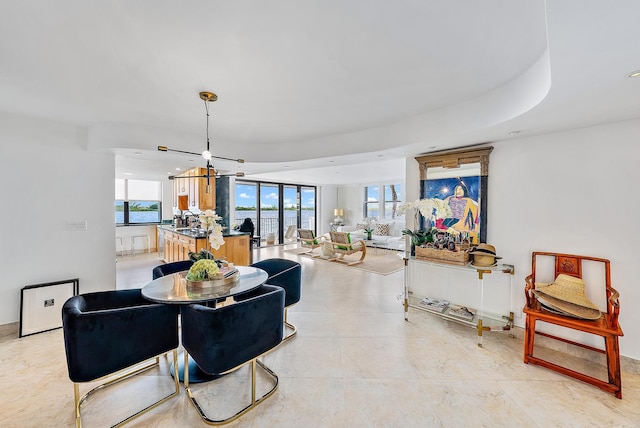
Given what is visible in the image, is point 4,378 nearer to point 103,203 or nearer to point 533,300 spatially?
point 103,203

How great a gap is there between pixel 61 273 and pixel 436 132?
15.7 feet

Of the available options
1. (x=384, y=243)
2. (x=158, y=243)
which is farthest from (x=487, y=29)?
(x=158, y=243)

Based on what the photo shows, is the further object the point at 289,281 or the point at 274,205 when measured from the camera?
the point at 274,205

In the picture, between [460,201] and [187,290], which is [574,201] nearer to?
[460,201]

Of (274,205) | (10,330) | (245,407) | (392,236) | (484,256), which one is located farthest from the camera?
(274,205)

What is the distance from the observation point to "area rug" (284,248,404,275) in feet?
19.3

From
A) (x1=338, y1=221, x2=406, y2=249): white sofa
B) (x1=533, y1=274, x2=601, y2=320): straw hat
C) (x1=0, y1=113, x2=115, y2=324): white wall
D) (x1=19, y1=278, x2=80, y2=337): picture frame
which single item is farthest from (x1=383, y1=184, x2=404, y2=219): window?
(x1=19, y1=278, x2=80, y2=337): picture frame

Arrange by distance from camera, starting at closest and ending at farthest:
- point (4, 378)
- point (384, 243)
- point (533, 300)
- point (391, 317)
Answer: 1. point (4, 378)
2. point (533, 300)
3. point (391, 317)
4. point (384, 243)

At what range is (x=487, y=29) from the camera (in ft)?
4.89

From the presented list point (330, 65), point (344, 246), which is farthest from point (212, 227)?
point (344, 246)

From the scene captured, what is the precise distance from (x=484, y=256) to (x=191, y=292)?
9.52 ft

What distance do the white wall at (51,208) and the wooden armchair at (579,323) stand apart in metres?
4.94

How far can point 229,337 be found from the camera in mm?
1777

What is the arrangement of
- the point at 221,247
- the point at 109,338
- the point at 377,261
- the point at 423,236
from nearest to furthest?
the point at 109,338, the point at 423,236, the point at 221,247, the point at 377,261
